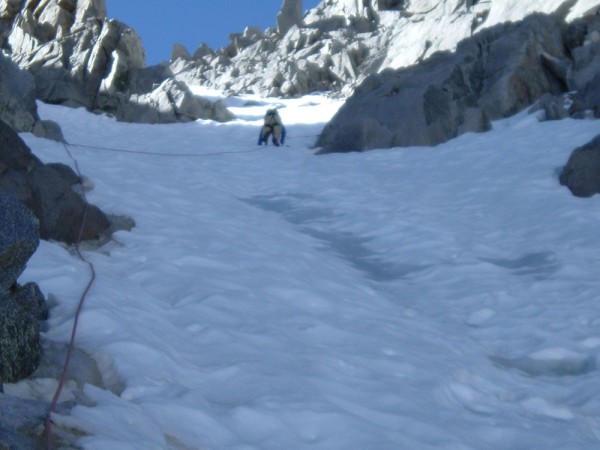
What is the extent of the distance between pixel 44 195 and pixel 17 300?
145 inches

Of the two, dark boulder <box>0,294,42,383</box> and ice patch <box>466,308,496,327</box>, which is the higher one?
dark boulder <box>0,294,42,383</box>

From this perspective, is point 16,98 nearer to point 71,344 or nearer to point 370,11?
point 71,344

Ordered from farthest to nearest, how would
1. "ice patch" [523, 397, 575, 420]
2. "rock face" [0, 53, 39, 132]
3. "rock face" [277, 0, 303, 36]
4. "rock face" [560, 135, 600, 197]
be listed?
"rock face" [277, 0, 303, 36], "rock face" [0, 53, 39, 132], "rock face" [560, 135, 600, 197], "ice patch" [523, 397, 575, 420]

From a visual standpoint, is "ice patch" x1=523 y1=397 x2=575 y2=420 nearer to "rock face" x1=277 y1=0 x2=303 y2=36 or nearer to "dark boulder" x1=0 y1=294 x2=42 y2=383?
"dark boulder" x1=0 y1=294 x2=42 y2=383

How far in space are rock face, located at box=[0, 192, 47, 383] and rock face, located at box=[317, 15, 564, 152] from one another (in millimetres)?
14327

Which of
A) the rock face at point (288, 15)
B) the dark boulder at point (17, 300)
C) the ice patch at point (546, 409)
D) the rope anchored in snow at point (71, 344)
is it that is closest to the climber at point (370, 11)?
the rock face at point (288, 15)

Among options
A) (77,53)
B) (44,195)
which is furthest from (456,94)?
(77,53)

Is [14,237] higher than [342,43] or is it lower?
lower

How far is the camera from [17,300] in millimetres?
5703

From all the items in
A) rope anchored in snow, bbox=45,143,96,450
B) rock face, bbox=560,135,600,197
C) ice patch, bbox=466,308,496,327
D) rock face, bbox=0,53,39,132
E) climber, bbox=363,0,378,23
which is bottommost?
ice patch, bbox=466,308,496,327

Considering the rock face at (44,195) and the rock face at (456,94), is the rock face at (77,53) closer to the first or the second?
the rock face at (456,94)

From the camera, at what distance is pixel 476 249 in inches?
403

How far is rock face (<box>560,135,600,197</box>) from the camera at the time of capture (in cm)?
1184

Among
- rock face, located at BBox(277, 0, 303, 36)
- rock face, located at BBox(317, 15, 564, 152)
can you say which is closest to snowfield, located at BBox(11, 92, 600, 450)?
rock face, located at BBox(317, 15, 564, 152)
